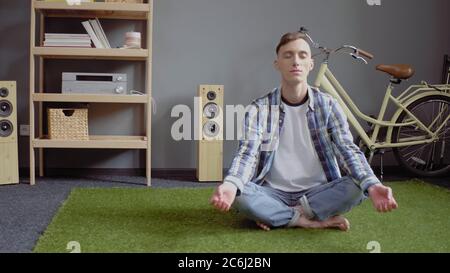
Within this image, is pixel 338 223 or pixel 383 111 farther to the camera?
pixel 383 111

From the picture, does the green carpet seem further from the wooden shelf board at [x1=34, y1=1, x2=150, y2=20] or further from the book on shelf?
the wooden shelf board at [x1=34, y1=1, x2=150, y2=20]

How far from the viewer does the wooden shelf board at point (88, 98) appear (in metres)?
2.95

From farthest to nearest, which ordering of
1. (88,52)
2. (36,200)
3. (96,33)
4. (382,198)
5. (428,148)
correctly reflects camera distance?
(428,148) < (96,33) < (88,52) < (36,200) < (382,198)

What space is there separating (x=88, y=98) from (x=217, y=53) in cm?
92

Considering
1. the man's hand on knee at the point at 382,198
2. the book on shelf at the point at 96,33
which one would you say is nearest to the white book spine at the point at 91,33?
the book on shelf at the point at 96,33

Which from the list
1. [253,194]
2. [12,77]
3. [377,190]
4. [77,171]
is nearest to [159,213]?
[253,194]

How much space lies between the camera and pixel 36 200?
8.44 feet

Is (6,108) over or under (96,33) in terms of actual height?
under

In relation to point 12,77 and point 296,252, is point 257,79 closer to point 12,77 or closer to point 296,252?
point 12,77

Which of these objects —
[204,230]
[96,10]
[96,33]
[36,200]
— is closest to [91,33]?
[96,33]

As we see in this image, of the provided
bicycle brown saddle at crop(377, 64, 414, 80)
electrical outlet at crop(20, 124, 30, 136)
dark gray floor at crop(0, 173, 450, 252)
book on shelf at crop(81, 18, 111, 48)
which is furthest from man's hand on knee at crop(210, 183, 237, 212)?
electrical outlet at crop(20, 124, 30, 136)

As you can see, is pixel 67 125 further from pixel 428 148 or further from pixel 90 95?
pixel 428 148

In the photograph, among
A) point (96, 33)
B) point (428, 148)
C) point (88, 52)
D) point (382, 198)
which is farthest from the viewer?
point (428, 148)

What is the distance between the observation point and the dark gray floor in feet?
6.35
